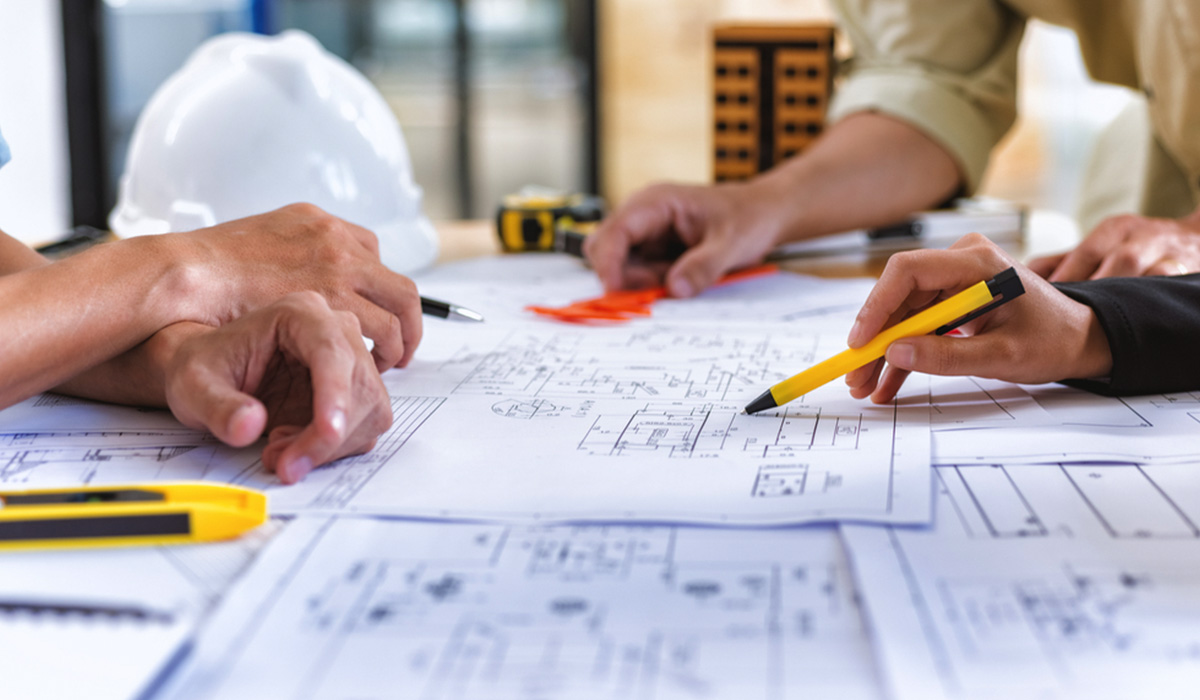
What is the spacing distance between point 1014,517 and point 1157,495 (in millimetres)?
70

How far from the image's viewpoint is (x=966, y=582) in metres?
0.33

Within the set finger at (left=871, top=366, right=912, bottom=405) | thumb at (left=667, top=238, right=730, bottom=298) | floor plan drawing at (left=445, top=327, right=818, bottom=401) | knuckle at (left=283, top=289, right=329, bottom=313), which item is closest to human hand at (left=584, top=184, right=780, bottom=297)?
thumb at (left=667, top=238, right=730, bottom=298)

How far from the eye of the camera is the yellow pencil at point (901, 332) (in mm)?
500

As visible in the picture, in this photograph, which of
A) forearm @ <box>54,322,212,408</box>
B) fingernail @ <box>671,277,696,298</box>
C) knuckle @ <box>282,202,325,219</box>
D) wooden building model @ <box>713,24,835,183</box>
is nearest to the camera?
forearm @ <box>54,322,212,408</box>

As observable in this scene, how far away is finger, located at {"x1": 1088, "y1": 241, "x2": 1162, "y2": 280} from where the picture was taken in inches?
28.7

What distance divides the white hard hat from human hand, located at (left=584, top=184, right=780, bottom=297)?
0.74 feet

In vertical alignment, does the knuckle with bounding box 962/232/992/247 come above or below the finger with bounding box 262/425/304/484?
above

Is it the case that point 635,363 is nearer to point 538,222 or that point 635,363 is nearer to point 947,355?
point 947,355

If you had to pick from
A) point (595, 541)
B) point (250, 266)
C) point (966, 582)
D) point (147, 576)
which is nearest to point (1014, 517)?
point (966, 582)

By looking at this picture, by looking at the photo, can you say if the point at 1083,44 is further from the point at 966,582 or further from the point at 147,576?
the point at 147,576

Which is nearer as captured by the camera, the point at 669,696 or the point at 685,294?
the point at 669,696

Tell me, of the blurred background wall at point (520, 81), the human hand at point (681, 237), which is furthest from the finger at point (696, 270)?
the blurred background wall at point (520, 81)

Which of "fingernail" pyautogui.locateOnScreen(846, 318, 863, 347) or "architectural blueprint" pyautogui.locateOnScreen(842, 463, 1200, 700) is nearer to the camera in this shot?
"architectural blueprint" pyautogui.locateOnScreen(842, 463, 1200, 700)

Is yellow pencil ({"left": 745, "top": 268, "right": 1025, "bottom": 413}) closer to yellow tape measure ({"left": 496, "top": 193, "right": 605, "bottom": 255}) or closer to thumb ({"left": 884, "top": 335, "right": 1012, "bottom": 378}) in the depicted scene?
thumb ({"left": 884, "top": 335, "right": 1012, "bottom": 378})
